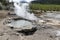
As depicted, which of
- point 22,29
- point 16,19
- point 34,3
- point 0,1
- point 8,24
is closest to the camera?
point 22,29

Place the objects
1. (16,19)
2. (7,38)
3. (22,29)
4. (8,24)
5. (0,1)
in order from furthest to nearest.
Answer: (0,1) < (16,19) < (8,24) < (22,29) < (7,38)

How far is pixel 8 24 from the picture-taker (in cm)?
496

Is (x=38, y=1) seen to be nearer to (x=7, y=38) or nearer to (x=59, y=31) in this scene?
(x=59, y=31)

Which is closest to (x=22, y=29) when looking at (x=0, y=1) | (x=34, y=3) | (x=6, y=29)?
(x=6, y=29)

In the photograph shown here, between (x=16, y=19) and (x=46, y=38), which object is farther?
(x=16, y=19)

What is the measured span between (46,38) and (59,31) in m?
0.69

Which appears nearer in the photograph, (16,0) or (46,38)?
(46,38)

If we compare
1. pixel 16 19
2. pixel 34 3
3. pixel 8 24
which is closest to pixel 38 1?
pixel 34 3

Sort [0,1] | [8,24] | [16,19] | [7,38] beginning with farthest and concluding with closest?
[0,1], [16,19], [8,24], [7,38]

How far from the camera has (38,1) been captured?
33.7 feet

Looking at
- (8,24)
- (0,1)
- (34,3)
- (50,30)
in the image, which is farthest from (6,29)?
(34,3)

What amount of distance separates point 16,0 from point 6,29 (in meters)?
5.54

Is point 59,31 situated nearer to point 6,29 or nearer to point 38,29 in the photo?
point 38,29

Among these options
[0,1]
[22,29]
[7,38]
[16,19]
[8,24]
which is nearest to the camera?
[7,38]
